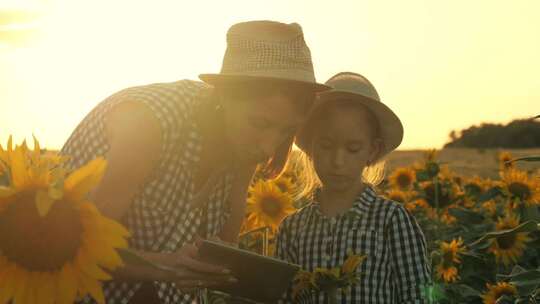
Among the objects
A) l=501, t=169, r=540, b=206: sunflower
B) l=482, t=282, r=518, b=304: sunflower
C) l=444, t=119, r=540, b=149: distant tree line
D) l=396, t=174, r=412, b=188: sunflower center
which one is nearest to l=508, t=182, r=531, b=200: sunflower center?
l=501, t=169, r=540, b=206: sunflower

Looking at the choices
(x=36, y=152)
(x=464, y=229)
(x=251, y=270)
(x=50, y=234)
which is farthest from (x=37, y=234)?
(x=464, y=229)

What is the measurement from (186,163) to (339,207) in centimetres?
82

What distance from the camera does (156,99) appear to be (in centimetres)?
226

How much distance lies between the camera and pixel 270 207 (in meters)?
3.75

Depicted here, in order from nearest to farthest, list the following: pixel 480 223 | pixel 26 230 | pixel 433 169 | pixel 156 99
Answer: pixel 26 230, pixel 156 99, pixel 480 223, pixel 433 169

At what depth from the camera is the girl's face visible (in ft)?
9.61

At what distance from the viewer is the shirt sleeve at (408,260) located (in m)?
2.88

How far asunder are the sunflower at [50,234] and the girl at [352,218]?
1.42 metres

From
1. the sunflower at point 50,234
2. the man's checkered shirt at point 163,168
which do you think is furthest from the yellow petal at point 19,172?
the man's checkered shirt at point 163,168

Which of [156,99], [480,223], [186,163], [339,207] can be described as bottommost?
[480,223]

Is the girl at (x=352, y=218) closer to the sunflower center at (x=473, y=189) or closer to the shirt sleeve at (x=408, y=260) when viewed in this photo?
the shirt sleeve at (x=408, y=260)

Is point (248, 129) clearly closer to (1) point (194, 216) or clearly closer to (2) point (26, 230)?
(1) point (194, 216)

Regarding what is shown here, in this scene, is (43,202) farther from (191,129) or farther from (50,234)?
(191,129)

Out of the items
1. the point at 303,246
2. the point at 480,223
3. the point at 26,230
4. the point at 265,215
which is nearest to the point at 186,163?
the point at 303,246
